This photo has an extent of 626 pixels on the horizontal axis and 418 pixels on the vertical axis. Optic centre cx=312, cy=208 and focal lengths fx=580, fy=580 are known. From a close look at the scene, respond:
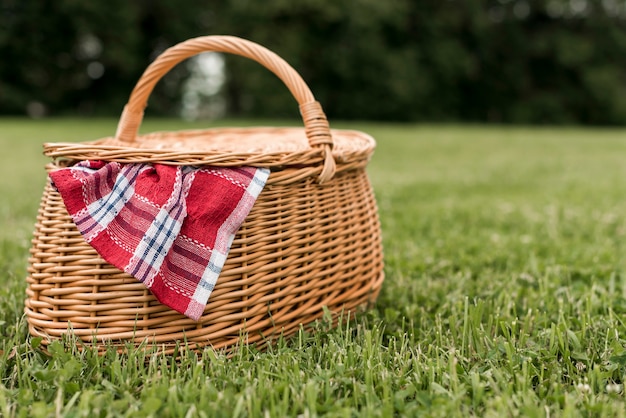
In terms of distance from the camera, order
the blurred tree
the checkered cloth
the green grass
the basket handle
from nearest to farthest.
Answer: the green grass, the checkered cloth, the basket handle, the blurred tree

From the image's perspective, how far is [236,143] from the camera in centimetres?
237

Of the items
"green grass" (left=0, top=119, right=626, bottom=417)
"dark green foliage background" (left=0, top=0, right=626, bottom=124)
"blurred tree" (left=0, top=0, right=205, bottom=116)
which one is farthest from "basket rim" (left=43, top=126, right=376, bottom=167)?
"blurred tree" (left=0, top=0, right=205, bottom=116)

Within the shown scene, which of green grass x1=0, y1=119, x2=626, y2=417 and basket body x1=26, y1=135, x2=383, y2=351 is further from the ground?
basket body x1=26, y1=135, x2=383, y2=351

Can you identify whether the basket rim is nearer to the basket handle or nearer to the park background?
the basket handle

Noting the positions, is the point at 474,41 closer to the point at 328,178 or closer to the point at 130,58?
the point at 130,58

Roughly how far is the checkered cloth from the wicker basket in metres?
0.04

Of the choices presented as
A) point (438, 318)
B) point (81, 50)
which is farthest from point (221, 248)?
point (81, 50)

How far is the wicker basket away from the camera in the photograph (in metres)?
1.55

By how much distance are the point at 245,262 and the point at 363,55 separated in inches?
876

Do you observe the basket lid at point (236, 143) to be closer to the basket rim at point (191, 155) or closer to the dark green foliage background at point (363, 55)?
the basket rim at point (191, 155)

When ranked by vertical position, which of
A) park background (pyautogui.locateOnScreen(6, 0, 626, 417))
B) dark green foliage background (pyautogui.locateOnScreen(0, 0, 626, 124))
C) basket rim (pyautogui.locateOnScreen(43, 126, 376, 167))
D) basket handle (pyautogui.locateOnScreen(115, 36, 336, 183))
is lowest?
park background (pyautogui.locateOnScreen(6, 0, 626, 417))

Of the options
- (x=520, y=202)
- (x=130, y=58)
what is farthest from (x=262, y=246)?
(x=130, y=58)

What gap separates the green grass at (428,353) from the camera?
1.31 metres

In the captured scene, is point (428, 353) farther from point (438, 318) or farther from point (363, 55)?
point (363, 55)
